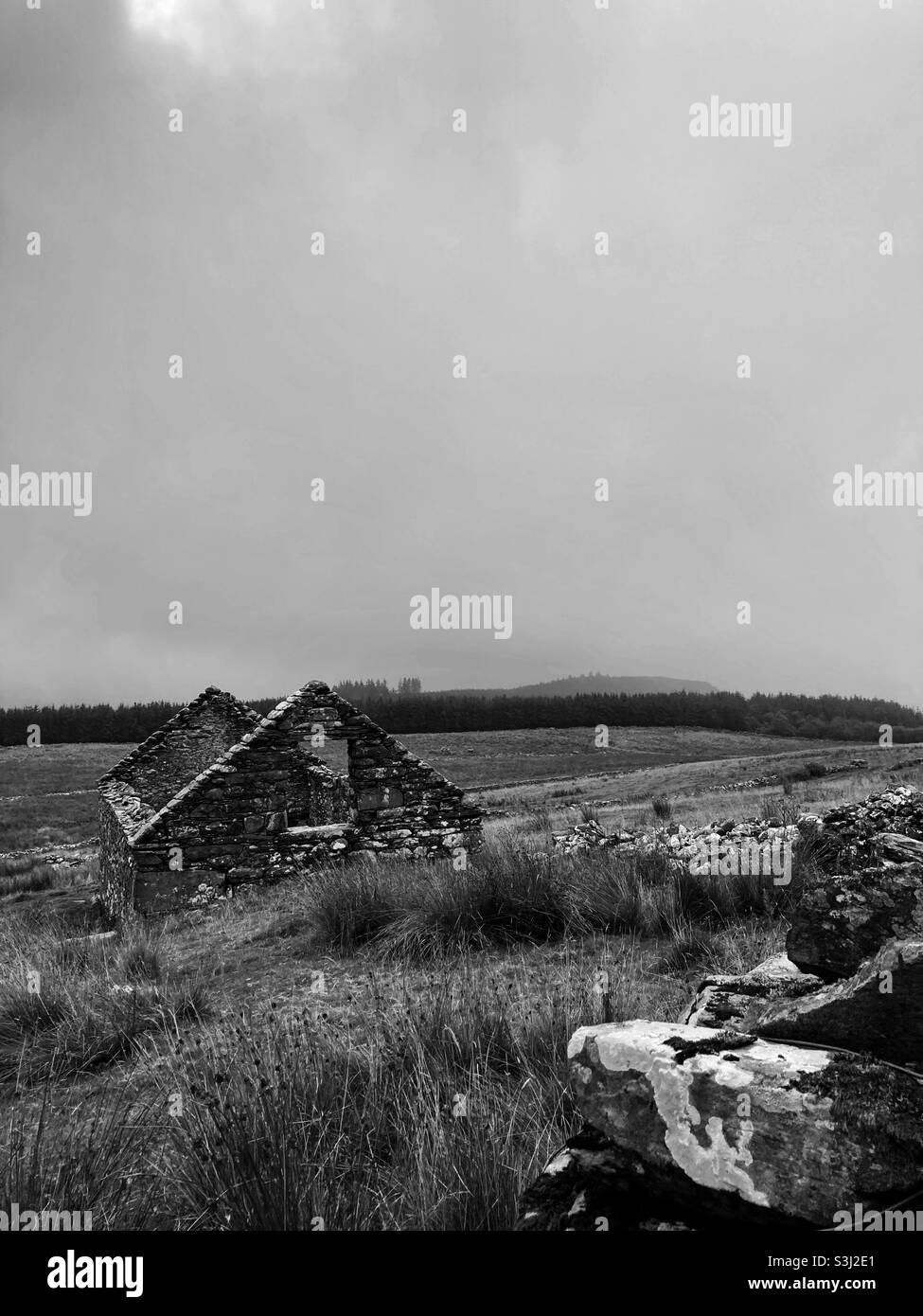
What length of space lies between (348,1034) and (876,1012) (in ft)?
8.52

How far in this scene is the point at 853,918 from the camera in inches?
105

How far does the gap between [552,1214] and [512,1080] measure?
120cm

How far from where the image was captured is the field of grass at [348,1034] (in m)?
2.66

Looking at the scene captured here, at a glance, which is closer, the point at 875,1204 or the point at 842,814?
the point at 875,1204

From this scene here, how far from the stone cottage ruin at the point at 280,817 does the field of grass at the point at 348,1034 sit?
1.52 metres

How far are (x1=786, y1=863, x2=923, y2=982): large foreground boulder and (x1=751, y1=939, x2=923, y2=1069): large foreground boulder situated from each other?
21 centimetres

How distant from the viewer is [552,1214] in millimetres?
2297

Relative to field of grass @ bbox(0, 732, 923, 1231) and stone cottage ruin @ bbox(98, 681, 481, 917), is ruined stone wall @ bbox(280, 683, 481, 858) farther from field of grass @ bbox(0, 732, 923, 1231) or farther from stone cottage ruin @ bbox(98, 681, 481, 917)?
field of grass @ bbox(0, 732, 923, 1231)

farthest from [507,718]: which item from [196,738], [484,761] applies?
[196,738]

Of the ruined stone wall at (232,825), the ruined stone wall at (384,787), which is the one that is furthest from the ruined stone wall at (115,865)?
the ruined stone wall at (384,787)

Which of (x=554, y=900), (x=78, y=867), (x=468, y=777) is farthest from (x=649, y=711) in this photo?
(x=554, y=900)

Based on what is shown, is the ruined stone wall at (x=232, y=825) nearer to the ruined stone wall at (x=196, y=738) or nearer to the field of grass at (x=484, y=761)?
the ruined stone wall at (x=196, y=738)

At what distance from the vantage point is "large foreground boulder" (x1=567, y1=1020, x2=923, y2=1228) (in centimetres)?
197
